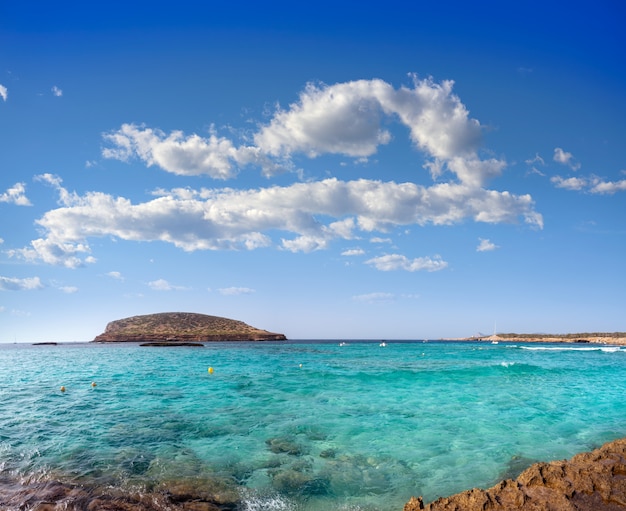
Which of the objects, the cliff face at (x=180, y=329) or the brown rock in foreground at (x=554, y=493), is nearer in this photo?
the brown rock in foreground at (x=554, y=493)

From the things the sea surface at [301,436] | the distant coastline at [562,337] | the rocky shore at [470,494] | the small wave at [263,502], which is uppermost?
the rocky shore at [470,494]

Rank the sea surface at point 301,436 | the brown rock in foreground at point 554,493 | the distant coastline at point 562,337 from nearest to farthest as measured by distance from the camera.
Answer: the brown rock in foreground at point 554,493, the sea surface at point 301,436, the distant coastline at point 562,337

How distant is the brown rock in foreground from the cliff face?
5200 inches

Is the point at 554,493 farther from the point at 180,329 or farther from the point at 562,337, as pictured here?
the point at 562,337

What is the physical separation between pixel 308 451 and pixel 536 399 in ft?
49.8

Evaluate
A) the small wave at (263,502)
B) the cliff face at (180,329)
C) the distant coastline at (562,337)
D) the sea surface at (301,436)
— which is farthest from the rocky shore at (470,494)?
the distant coastline at (562,337)

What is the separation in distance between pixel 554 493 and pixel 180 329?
5779 inches

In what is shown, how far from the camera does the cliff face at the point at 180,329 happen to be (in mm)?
135250

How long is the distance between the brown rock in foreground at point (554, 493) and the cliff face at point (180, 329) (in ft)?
433

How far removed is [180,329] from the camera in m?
142

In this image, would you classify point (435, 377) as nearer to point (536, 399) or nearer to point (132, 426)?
point (536, 399)

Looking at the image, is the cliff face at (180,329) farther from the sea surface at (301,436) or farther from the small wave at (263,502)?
the small wave at (263,502)

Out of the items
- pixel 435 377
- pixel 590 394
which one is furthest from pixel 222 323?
pixel 590 394

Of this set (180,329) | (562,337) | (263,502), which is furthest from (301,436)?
(562,337)
